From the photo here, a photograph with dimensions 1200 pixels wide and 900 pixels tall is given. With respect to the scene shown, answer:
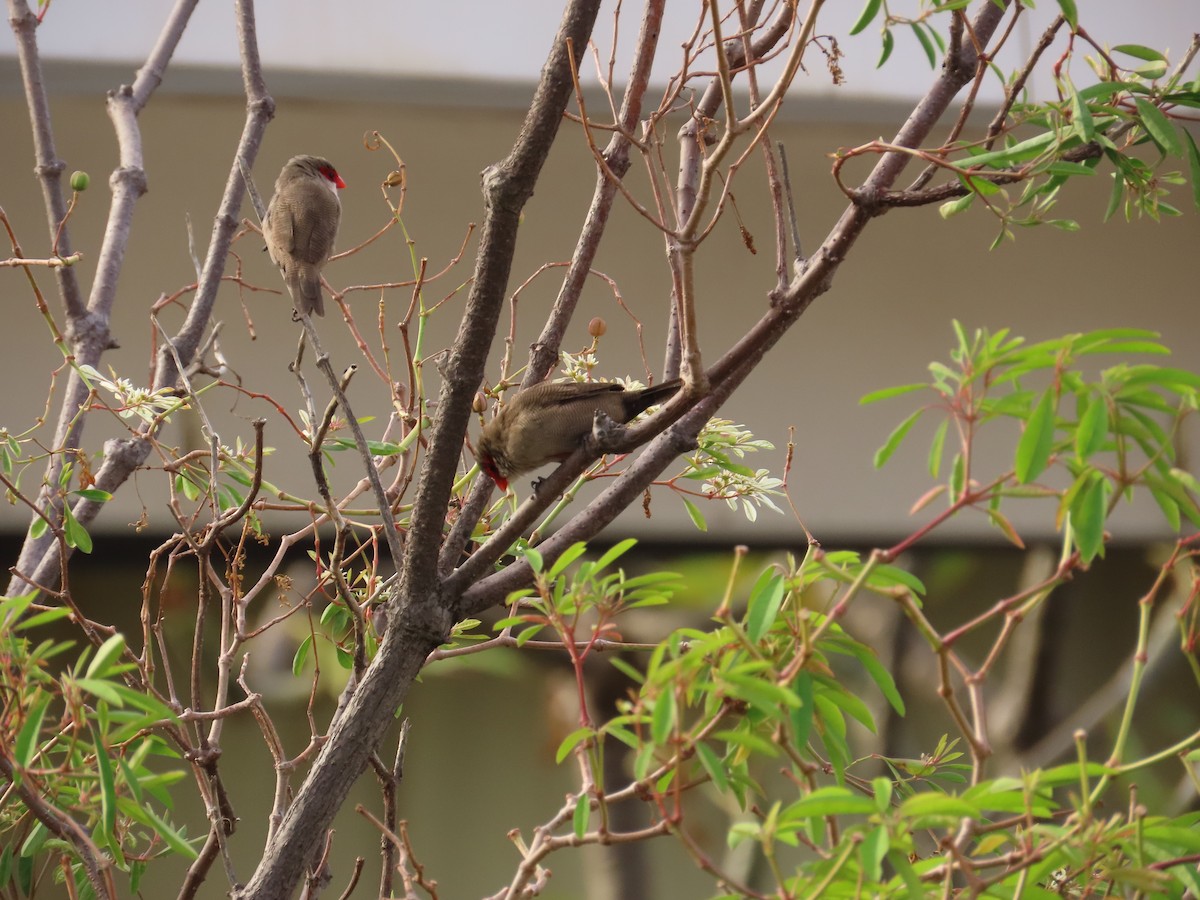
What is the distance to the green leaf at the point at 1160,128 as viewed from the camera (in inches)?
27.2

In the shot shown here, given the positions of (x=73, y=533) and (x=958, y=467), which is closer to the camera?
(x=958, y=467)

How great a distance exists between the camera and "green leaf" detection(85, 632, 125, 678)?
24.1 inches

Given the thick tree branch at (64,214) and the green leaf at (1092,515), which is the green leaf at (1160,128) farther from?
the thick tree branch at (64,214)

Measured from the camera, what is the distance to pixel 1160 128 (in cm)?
69

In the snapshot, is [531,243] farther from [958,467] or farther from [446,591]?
[958,467]

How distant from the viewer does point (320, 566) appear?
1.13 meters

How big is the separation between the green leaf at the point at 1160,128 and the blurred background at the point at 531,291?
1.57m

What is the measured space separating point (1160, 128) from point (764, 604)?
41 cm

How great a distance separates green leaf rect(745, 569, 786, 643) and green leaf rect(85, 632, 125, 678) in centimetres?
36

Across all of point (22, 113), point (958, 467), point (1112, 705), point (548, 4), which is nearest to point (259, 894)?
point (958, 467)

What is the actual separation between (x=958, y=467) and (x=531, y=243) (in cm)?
211

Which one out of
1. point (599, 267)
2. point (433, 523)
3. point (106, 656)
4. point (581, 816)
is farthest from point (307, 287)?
point (599, 267)

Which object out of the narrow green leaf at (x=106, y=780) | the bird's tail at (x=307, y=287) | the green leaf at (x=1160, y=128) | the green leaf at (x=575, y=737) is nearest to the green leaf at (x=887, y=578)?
the green leaf at (x=575, y=737)

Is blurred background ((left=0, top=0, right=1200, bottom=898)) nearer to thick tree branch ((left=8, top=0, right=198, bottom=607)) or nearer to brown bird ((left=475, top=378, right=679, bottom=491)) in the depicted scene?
thick tree branch ((left=8, top=0, right=198, bottom=607))
